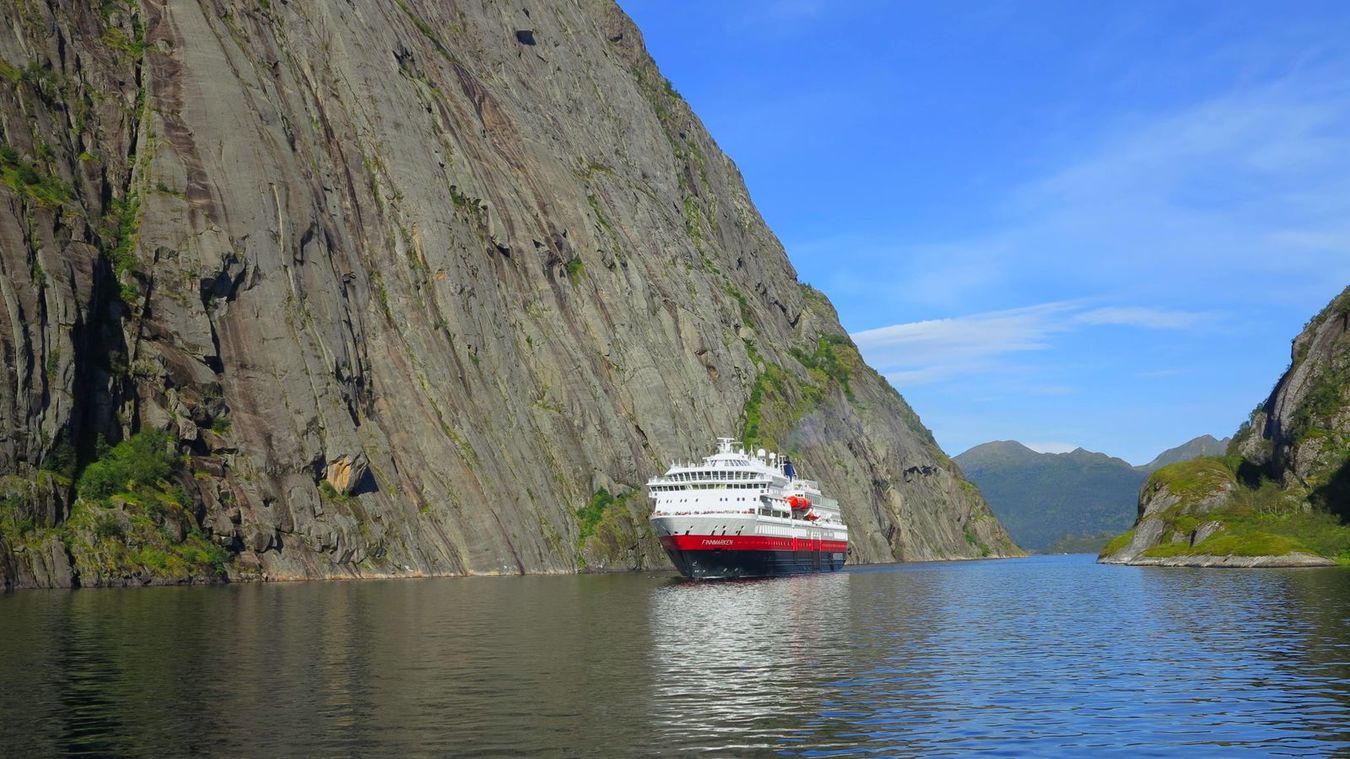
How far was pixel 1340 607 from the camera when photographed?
63.3 metres

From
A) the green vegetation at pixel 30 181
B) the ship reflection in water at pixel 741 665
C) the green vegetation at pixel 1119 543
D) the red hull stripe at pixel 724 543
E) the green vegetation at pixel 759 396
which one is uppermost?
the green vegetation at pixel 30 181

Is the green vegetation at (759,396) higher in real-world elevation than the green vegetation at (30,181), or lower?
lower

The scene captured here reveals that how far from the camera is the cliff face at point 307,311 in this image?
89688 mm

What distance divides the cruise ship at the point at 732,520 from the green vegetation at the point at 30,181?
56976 millimetres

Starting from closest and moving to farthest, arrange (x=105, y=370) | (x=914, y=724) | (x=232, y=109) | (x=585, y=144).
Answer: (x=914, y=724), (x=105, y=370), (x=232, y=109), (x=585, y=144)

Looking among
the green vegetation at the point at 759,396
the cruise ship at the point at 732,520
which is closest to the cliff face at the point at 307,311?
the green vegetation at the point at 759,396

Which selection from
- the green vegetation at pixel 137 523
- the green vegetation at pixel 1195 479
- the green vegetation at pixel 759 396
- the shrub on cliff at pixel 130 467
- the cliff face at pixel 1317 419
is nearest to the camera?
the green vegetation at pixel 137 523

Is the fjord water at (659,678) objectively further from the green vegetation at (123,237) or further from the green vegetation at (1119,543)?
the green vegetation at (1119,543)

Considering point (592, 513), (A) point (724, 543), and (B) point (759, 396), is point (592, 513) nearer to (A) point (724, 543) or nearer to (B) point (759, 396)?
(A) point (724, 543)

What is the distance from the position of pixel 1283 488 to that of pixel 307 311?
105 m

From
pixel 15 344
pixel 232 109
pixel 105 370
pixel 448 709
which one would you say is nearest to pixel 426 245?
pixel 232 109

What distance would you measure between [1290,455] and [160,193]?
386ft

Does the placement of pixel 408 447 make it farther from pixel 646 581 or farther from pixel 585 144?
pixel 585 144

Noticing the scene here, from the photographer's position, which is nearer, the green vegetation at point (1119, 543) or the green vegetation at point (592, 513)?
the green vegetation at point (592, 513)
